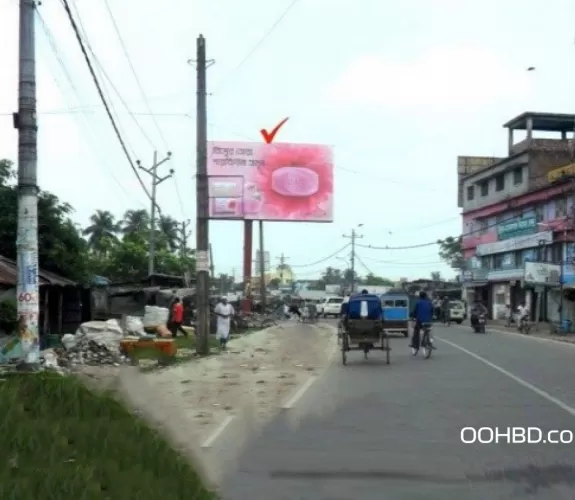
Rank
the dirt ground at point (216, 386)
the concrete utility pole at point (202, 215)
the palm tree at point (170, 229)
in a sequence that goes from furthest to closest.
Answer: the palm tree at point (170, 229) → the concrete utility pole at point (202, 215) → the dirt ground at point (216, 386)

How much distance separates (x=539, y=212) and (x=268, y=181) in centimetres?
1999

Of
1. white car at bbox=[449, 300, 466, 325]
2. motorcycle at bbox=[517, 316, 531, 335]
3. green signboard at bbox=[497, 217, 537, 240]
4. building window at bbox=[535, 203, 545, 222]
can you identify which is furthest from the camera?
white car at bbox=[449, 300, 466, 325]

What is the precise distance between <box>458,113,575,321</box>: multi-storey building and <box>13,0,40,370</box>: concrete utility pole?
3488 cm

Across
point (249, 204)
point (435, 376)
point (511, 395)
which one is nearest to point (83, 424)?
point (511, 395)

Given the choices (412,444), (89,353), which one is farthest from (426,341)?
(412,444)

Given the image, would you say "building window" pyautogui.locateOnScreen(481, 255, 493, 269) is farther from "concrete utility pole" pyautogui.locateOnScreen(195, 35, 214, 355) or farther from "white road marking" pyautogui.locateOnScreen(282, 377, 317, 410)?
"white road marking" pyautogui.locateOnScreen(282, 377, 317, 410)

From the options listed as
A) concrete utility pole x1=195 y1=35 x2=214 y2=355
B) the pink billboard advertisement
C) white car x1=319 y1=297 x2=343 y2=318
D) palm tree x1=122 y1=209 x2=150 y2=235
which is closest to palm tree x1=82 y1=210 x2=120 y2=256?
palm tree x1=122 y1=209 x2=150 y2=235

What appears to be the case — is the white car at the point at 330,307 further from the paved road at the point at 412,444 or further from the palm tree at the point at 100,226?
the paved road at the point at 412,444

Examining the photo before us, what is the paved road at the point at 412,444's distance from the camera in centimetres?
666

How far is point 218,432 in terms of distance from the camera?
30.2ft

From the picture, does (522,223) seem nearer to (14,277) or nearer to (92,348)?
(14,277)

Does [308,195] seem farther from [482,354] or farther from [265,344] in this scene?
[482,354]

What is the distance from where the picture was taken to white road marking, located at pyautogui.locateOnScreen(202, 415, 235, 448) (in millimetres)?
8035
